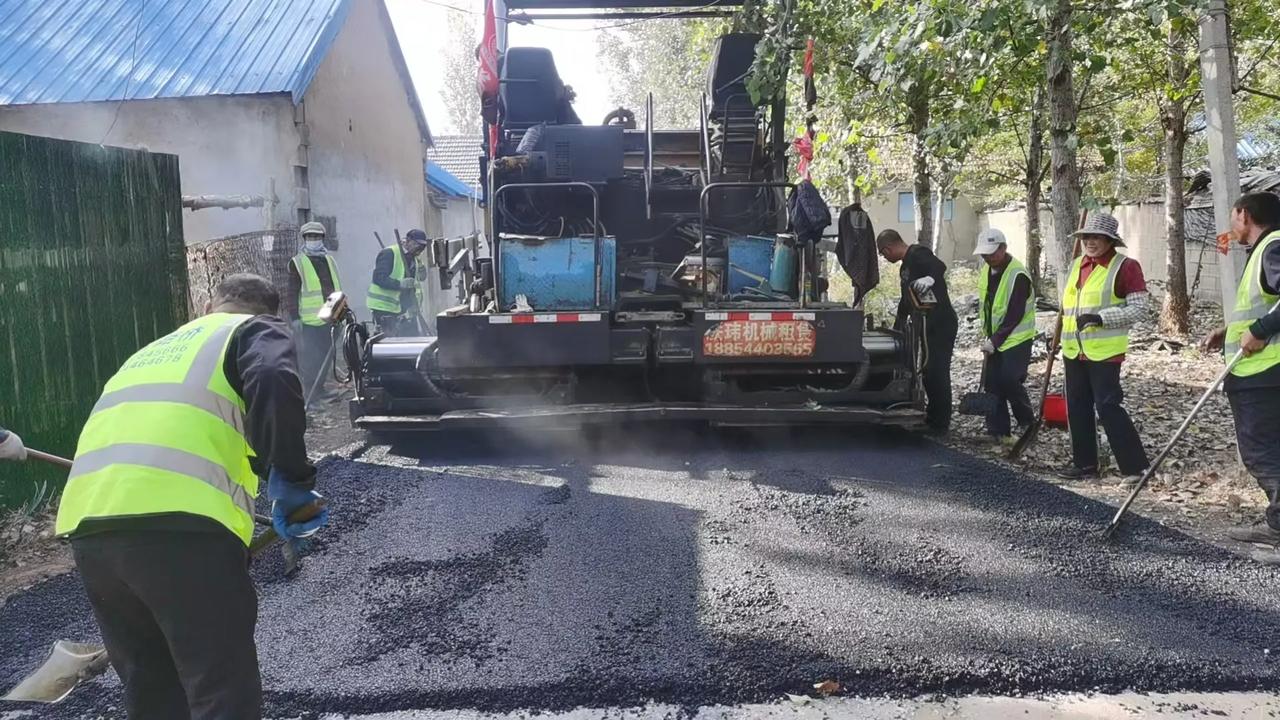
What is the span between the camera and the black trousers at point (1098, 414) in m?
5.07

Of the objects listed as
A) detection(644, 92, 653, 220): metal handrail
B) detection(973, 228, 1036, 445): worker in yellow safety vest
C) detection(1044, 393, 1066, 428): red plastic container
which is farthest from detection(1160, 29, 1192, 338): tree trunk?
detection(644, 92, 653, 220): metal handrail

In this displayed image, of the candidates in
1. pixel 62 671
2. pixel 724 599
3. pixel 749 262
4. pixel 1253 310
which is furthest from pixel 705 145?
pixel 62 671

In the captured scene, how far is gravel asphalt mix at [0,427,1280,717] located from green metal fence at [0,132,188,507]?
4.20ft

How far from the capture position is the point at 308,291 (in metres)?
8.07

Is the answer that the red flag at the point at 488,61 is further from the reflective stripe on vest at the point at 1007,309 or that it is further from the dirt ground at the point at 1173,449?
the dirt ground at the point at 1173,449

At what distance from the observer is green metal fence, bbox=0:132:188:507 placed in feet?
15.3

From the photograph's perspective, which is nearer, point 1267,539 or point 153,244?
point 1267,539

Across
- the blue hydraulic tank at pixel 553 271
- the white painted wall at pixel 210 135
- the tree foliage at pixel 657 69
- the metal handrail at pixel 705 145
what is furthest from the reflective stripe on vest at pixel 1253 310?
the tree foliage at pixel 657 69

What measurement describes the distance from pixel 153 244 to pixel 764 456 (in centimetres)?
412

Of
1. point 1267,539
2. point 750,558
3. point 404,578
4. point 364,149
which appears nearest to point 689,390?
point 750,558

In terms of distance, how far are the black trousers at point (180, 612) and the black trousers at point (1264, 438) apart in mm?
4161

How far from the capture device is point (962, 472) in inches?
212

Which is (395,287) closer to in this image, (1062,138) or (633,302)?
(633,302)

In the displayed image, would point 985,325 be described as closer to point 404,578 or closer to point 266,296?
point 404,578
